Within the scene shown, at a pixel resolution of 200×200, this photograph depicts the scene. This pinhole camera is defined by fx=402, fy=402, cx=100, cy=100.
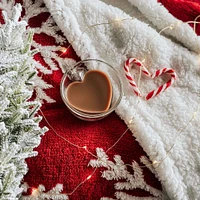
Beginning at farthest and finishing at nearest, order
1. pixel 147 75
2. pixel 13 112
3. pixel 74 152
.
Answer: pixel 147 75, pixel 74 152, pixel 13 112

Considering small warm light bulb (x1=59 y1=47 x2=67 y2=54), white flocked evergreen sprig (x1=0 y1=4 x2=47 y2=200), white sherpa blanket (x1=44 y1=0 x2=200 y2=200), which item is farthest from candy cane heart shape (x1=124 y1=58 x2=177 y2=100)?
white flocked evergreen sprig (x1=0 y1=4 x2=47 y2=200)

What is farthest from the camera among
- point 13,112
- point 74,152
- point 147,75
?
point 147,75

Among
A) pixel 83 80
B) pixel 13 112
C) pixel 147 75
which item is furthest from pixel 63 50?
pixel 13 112

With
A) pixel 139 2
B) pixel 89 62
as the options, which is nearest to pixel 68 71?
pixel 89 62

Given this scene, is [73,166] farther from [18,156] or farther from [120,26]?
[120,26]

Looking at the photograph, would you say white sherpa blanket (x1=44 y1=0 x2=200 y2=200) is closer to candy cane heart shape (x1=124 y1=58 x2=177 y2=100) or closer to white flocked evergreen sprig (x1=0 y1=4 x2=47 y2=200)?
candy cane heart shape (x1=124 y1=58 x2=177 y2=100)

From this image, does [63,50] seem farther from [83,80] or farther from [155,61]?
[155,61]
